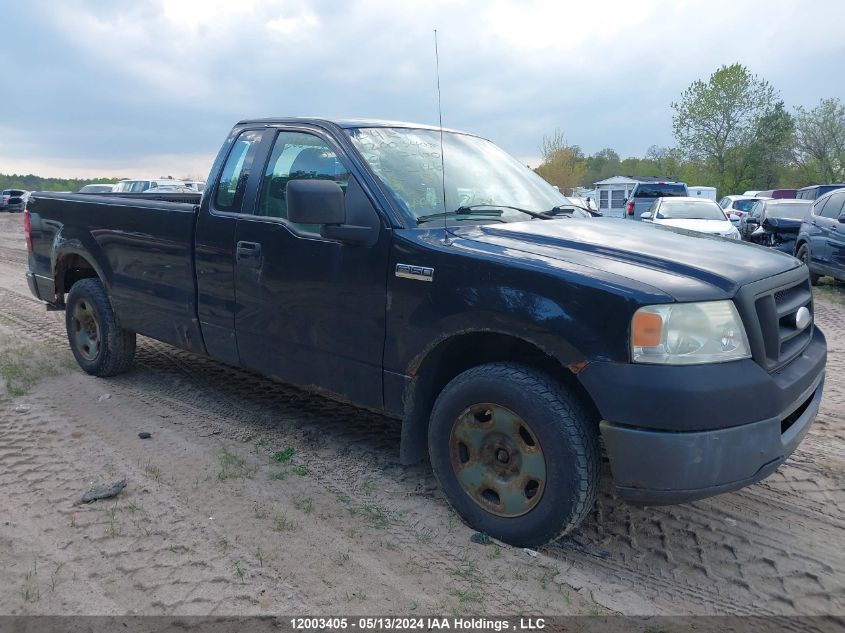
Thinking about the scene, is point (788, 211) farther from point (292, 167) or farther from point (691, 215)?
point (292, 167)

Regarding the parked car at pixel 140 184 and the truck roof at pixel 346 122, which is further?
the parked car at pixel 140 184

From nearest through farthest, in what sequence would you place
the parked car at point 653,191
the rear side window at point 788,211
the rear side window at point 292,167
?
the rear side window at point 292,167 < the rear side window at point 788,211 < the parked car at point 653,191

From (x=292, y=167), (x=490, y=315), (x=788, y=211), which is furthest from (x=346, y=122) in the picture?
(x=788, y=211)

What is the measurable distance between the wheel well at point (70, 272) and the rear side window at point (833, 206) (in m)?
10.8

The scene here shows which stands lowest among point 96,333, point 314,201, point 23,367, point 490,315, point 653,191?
point 23,367

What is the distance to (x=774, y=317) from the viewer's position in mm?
2934

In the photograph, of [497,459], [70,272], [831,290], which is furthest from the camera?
[831,290]

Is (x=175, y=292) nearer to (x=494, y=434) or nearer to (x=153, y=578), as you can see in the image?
(x=153, y=578)

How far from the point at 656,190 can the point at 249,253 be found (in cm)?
1983

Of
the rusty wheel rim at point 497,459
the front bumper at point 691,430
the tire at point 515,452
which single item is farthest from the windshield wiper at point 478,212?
the front bumper at point 691,430

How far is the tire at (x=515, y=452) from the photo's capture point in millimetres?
2877

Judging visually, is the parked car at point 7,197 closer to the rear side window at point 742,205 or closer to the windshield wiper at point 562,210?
the rear side window at point 742,205

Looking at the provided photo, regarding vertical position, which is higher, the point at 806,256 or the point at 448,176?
the point at 448,176

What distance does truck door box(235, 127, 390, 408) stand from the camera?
357 cm
